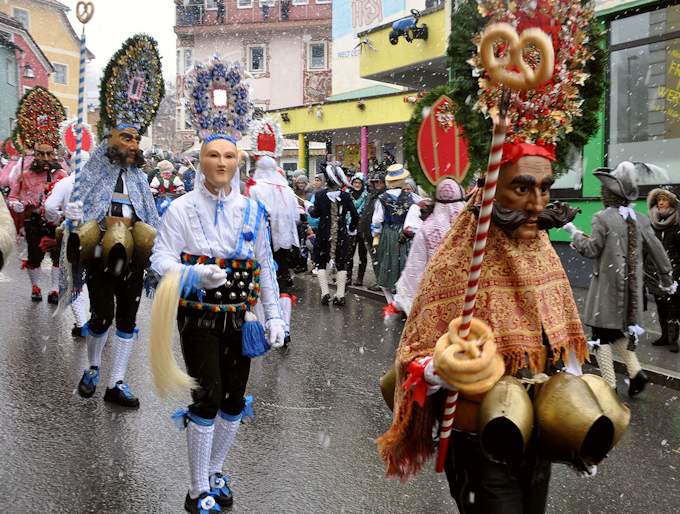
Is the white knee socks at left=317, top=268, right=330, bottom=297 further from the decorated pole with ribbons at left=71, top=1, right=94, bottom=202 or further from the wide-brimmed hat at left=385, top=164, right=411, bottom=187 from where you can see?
the decorated pole with ribbons at left=71, top=1, right=94, bottom=202

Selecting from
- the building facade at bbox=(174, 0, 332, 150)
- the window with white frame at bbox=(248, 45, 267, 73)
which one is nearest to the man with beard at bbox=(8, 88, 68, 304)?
the building facade at bbox=(174, 0, 332, 150)

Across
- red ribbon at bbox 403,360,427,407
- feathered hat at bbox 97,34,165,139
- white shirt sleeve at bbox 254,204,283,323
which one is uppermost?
feathered hat at bbox 97,34,165,139

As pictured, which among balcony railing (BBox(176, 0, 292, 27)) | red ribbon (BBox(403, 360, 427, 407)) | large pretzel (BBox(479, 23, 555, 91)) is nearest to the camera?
large pretzel (BBox(479, 23, 555, 91))

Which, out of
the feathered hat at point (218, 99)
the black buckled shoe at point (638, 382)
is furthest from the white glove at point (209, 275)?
the black buckled shoe at point (638, 382)

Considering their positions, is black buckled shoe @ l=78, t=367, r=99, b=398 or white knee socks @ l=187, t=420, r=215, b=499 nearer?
white knee socks @ l=187, t=420, r=215, b=499

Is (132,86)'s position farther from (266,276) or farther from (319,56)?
(319,56)

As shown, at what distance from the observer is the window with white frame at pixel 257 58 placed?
4929cm

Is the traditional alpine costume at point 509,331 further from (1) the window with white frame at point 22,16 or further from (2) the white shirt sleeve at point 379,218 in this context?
(1) the window with white frame at point 22,16

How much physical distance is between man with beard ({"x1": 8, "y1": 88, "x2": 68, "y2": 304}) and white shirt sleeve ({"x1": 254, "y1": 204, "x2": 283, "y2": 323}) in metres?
5.78

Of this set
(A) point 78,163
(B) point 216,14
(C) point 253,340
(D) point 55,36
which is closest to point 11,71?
(D) point 55,36

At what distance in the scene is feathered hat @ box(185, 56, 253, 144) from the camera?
455 cm

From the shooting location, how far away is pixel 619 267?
648 centimetres

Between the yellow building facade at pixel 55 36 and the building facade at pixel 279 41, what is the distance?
Result: 31.3 ft

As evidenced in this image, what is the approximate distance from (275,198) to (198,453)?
500 cm
